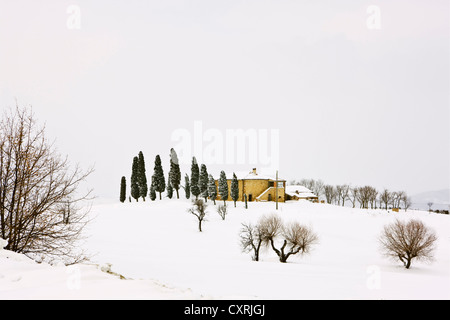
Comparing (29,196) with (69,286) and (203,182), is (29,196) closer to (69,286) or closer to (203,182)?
(69,286)

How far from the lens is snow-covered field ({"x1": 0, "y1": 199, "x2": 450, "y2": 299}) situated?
579 cm

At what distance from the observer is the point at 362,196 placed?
95.7m

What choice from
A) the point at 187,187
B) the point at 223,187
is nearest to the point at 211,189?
the point at 223,187

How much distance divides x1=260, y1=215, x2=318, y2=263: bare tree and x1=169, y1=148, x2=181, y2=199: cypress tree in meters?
39.6

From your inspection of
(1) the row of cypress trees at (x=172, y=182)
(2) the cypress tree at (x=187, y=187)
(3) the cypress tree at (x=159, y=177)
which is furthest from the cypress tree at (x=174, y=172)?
(2) the cypress tree at (x=187, y=187)

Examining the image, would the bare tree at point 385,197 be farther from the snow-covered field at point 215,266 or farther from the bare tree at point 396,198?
the snow-covered field at point 215,266

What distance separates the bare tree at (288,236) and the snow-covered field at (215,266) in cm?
126

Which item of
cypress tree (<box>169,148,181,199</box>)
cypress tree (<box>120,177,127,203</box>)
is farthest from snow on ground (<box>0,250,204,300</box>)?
cypress tree (<box>120,177,127,203</box>)

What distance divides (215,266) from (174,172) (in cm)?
5033

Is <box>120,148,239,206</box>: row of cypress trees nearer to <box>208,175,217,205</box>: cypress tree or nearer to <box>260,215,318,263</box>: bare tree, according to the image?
<box>208,175,217,205</box>: cypress tree

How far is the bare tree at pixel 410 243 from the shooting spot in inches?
1062
